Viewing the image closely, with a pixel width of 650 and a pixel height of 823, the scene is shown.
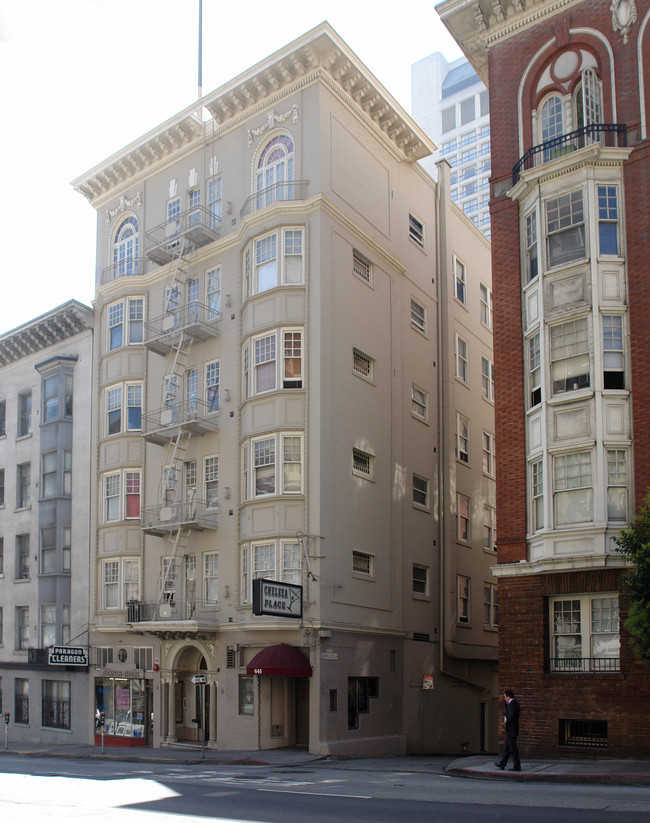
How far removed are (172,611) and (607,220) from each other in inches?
764

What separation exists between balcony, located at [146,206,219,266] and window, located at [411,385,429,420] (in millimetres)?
9787

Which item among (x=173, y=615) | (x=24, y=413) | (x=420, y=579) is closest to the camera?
(x=173, y=615)

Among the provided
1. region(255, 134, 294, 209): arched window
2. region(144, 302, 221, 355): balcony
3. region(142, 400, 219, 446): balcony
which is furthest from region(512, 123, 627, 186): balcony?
region(142, 400, 219, 446): balcony

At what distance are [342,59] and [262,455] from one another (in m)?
14.1

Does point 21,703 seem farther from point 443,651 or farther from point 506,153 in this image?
point 506,153

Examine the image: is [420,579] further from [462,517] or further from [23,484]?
[23,484]

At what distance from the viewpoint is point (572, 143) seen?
1025 inches

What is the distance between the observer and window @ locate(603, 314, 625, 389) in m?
24.0

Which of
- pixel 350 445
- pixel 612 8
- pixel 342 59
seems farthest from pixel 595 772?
pixel 342 59

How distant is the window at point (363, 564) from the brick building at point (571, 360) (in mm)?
6762

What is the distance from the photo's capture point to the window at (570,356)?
80.1 feet

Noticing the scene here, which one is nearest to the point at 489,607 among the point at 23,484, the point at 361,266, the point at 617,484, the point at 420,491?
the point at 420,491

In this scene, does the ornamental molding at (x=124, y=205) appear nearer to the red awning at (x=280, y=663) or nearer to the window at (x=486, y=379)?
the window at (x=486, y=379)

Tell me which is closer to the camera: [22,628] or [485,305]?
[22,628]
